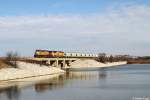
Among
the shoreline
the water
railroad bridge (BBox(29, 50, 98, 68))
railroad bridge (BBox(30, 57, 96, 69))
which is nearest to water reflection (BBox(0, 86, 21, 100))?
the water

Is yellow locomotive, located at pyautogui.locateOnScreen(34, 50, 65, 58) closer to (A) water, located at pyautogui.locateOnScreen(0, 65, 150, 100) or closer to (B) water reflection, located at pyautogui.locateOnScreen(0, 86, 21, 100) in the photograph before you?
(A) water, located at pyautogui.locateOnScreen(0, 65, 150, 100)

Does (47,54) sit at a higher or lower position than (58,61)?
higher

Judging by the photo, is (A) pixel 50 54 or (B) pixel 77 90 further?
(A) pixel 50 54

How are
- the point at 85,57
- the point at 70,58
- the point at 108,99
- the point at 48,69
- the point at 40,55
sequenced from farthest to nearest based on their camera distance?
the point at 85,57
the point at 70,58
the point at 40,55
the point at 48,69
the point at 108,99

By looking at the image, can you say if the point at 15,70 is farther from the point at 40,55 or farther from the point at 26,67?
the point at 40,55

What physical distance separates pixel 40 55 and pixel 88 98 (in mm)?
92481

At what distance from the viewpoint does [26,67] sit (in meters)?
82.7

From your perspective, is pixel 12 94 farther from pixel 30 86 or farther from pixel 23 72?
pixel 23 72

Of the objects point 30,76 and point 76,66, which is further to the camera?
point 76,66

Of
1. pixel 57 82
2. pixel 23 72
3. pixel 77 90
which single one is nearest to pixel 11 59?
pixel 23 72

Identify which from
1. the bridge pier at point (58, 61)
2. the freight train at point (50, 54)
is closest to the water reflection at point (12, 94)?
the bridge pier at point (58, 61)

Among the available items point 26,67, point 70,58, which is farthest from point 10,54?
point 70,58

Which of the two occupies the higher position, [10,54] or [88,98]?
[10,54]

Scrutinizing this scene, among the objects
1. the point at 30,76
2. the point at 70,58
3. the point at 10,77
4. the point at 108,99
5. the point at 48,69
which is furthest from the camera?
the point at 70,58
